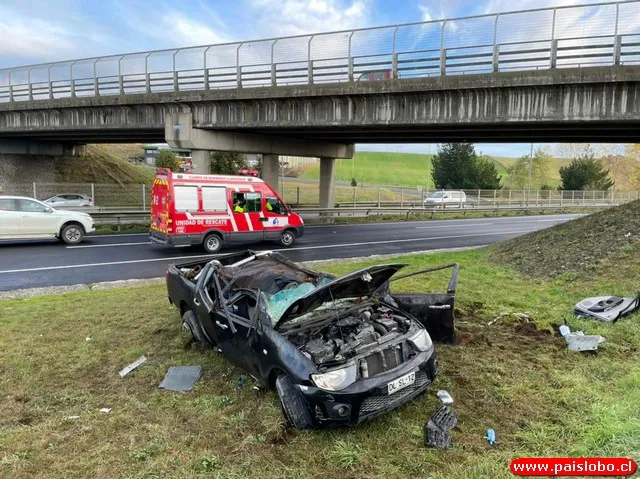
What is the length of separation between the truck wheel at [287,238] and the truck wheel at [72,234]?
6979mm

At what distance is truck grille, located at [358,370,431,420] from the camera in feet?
12.0

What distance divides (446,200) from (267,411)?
35624 millimetres

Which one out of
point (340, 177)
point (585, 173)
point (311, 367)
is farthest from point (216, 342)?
point (340, 177)

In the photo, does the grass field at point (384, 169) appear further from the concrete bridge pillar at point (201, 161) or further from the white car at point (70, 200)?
the concrete bridge pillar at point (201, 161)

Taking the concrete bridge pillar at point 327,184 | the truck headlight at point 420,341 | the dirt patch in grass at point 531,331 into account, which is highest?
the concrete bridge pillar at point 327,184

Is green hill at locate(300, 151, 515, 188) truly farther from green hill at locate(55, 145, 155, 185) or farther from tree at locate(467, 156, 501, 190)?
green hill at locate(55, 145, 155, 185)

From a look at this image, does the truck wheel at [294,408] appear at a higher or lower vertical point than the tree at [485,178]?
lower

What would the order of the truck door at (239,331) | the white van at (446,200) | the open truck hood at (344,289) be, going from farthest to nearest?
the white van at (446,200) < the truck door at (239,331) < the open truck hood at (344,289)

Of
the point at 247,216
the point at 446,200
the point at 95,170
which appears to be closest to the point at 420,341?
the point at 247,216

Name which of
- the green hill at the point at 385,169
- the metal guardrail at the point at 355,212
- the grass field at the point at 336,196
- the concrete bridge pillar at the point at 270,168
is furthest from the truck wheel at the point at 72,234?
the green hill at the point at 385,169

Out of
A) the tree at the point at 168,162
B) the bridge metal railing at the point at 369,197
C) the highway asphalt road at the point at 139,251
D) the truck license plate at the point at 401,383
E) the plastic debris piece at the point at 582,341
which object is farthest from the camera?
the tree at the point at 168,162

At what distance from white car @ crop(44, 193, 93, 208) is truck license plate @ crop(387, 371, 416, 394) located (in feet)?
89.0

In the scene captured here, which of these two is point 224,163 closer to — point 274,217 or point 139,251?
point 274,217

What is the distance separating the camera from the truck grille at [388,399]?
3.67m
